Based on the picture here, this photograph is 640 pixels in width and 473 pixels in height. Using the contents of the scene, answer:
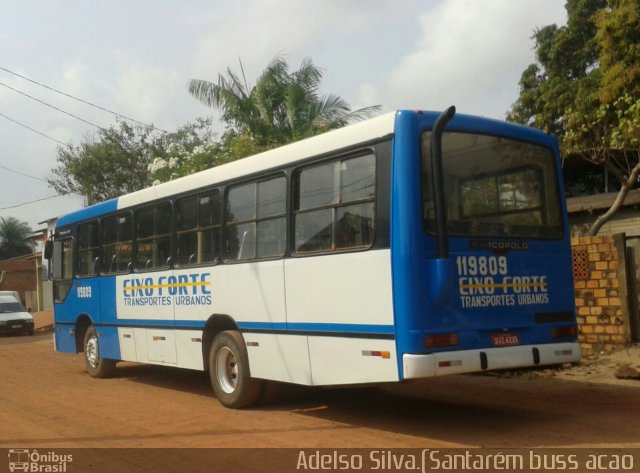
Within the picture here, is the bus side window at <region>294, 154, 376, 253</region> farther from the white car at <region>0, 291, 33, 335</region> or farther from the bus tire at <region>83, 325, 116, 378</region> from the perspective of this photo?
the white car at <region>0, 291, 33, 335</region>

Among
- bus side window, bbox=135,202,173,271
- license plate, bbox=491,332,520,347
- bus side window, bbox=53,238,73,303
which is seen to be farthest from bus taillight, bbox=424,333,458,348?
bus side window, bbox=53,238,73,303

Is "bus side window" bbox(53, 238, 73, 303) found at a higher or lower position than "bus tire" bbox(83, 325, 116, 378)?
higher

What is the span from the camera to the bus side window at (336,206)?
706 cm

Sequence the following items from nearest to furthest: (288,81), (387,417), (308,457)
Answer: (308,457) → (387,417) → (288,81)

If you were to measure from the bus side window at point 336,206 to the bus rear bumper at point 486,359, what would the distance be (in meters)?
1.22

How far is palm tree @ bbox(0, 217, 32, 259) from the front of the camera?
65.2m

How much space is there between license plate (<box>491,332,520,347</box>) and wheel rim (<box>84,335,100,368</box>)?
25.6 feet

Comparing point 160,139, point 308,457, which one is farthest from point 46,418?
point 160,139

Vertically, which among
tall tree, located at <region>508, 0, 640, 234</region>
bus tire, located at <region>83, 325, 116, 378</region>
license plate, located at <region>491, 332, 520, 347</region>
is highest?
tall tree, located at <region>508, 0, 640, 234</region>

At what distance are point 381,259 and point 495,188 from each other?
1465mm

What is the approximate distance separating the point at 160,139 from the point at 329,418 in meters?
23.8

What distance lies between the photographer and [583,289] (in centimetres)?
1173

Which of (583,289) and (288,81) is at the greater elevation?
(288,81)

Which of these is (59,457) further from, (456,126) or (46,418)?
(456,126)
